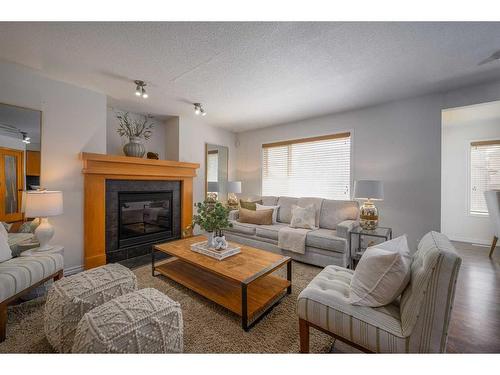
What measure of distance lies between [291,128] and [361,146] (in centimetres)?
139

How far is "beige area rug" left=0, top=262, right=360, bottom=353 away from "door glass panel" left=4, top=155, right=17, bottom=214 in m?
1.03

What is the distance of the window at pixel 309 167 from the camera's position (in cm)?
355

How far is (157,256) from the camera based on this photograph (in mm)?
3078

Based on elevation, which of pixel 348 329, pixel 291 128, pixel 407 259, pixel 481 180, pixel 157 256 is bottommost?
pixel 157 256

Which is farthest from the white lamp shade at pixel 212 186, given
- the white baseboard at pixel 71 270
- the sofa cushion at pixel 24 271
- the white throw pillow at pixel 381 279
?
the white throw pillow at pixel 381 279

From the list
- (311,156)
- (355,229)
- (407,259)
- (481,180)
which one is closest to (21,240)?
(407,259)

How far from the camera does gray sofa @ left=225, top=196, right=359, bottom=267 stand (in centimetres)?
253

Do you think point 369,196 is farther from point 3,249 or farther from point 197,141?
point 3,249

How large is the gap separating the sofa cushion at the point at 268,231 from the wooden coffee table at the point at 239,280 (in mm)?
916

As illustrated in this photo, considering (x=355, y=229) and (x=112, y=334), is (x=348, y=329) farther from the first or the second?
(x=355, y=229)

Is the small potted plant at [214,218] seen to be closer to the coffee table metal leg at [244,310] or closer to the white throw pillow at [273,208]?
the coffee table metal leg at [244,310]

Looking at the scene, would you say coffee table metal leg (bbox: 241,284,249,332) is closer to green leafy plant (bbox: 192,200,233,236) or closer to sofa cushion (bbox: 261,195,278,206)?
green leafy plant (bbox: 192,200,233,236)

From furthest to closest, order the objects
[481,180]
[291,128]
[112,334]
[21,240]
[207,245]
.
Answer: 1. [291,128]
2. [481,180]
3. [207,245]
4. [21,240]
5. [112,334]

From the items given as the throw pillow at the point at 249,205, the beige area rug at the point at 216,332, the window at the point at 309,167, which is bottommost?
the beige area rug at the point at 216,332
